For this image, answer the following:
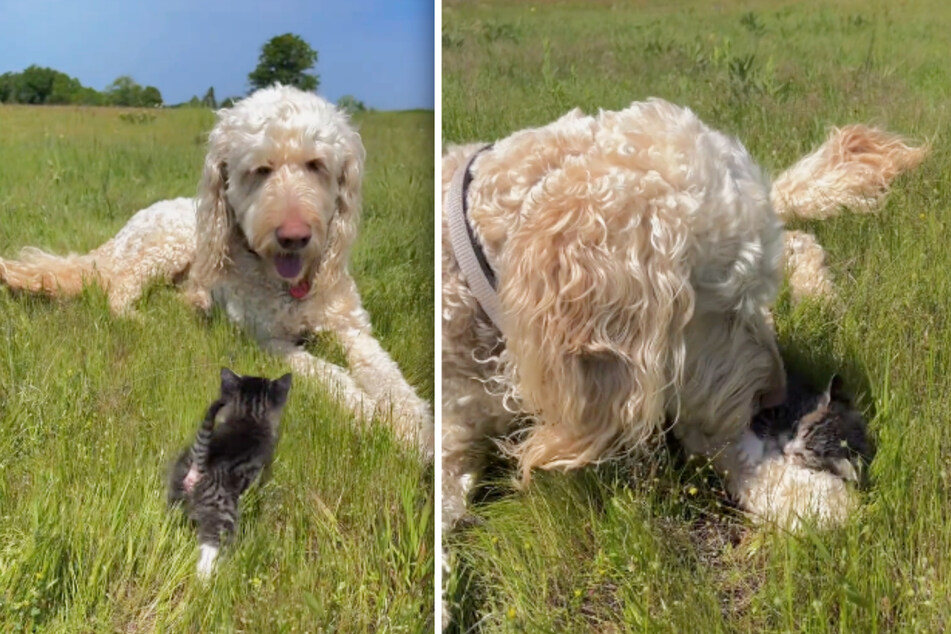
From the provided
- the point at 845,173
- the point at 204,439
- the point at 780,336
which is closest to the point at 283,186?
the point at 204,439

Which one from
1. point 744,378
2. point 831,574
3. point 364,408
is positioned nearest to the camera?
point 831,574

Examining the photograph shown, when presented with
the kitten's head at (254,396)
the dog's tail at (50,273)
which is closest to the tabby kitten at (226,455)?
the kitten's head at (254,396)

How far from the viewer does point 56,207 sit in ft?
5.43

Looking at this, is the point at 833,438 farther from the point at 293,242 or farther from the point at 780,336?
the point at 293,242

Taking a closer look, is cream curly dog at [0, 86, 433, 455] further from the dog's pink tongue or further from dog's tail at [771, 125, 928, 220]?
dog's tail at [771, 125, 928, 220]

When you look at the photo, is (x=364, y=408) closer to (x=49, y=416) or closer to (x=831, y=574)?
(x=49, y=416)

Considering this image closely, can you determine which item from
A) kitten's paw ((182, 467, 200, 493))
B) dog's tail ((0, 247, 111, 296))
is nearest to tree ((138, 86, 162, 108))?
dog's tail ((0, 247, 111, 296))

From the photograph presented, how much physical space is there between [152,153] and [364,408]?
22.5 inches

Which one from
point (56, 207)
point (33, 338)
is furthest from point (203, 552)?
point (56, 207)

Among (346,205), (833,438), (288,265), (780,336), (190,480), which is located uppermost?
(346,205)

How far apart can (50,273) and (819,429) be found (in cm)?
134

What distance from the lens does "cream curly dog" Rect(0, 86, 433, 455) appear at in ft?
4.95

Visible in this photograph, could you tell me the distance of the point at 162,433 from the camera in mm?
1551

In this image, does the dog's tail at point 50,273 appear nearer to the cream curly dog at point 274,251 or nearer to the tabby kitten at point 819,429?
the cream curly dog at point 274,251
